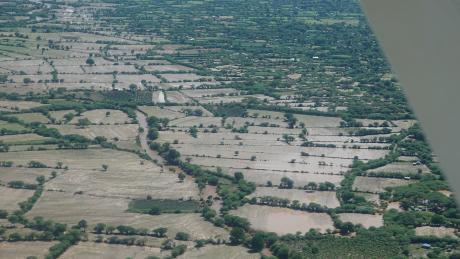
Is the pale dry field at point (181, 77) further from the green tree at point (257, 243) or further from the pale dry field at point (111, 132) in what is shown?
the green tree at point (257, 243)

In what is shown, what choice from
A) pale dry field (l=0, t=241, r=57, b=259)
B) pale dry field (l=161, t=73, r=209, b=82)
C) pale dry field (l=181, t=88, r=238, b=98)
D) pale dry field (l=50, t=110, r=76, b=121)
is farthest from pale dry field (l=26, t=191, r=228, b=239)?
pale dry field (l=161, t=73, r=209, b=82)

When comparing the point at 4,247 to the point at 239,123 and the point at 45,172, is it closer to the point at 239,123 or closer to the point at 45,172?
the point at 45,172

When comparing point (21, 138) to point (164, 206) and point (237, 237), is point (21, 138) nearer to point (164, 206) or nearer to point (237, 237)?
point (164, 206)

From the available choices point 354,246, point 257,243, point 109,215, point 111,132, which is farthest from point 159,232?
point 111,132

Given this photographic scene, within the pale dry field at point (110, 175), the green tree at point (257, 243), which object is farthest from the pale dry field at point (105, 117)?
the green tree at point (257, 243)

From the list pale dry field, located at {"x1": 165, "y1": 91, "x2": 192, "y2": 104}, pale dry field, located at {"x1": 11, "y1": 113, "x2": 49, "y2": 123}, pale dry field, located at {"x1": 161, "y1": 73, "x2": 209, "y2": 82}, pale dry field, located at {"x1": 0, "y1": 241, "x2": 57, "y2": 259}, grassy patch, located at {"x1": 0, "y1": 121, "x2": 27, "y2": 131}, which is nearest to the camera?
pale dry field, located at {"x1": 0, "y1": 241, "x2": 57, "y2": 259}

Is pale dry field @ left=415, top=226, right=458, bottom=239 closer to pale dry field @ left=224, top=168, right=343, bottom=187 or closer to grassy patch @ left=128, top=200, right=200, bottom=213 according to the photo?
pale dry field @ left=224, top=168, right=343, bottom=187
